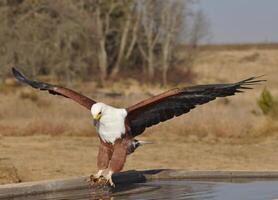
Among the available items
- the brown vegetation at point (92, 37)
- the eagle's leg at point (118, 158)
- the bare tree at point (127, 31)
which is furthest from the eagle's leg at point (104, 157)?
the bare tree at point (127, 31)

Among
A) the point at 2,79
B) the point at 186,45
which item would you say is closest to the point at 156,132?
the point at 2,79

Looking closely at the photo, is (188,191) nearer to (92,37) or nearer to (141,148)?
(141,148)

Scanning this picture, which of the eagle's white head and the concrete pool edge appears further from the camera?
the concrete pool edge

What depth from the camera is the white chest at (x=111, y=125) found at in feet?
33.7

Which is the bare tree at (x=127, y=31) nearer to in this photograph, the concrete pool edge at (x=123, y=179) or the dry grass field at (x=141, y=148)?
the dry grass field at (x=141, y=148)

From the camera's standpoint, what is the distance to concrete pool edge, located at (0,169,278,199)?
1143 centimetres

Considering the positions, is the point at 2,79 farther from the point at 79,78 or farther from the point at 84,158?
the point at 84,158

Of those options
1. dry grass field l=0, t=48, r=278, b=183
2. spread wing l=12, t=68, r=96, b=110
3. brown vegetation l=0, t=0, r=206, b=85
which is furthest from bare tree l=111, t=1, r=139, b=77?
spread wing l=12, t=68, r=96, b=110

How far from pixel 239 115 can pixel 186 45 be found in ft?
162

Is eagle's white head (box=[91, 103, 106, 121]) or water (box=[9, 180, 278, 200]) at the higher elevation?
eagle's white head (box=[91, 103, 106, 121])

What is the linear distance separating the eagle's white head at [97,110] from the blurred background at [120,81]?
11.9 ft

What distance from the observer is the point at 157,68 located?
68.1 m

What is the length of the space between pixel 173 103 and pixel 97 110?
1601mm

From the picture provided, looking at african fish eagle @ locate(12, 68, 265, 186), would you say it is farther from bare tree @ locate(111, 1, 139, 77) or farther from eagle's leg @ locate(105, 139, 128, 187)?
bare tree @ locate(111, 1, 139, 77)
